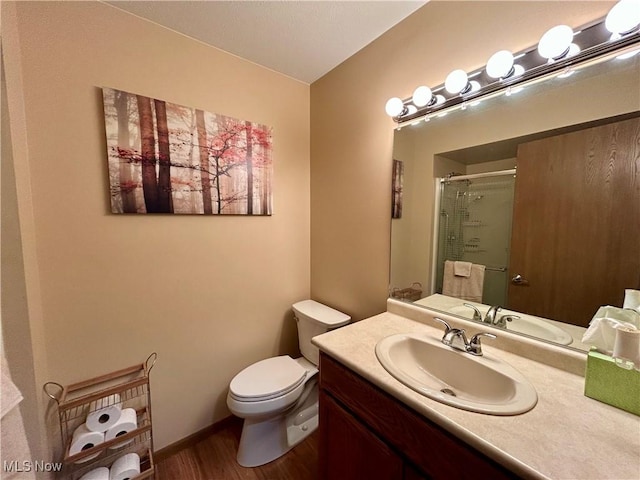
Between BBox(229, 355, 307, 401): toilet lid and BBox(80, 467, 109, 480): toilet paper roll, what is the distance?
613 millimetres

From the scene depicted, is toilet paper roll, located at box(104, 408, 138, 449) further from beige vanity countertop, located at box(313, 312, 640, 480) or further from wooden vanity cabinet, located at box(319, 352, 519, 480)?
beige vanity countertop, located at box(313, 312, 640, 480)

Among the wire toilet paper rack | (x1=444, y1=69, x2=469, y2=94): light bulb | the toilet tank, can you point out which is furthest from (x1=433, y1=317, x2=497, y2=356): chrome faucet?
the wire toilet paper rack

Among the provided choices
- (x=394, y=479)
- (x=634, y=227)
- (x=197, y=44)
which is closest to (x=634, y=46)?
(x=634, y=227)

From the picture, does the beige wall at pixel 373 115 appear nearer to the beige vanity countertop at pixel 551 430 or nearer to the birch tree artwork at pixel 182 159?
the birch tree artwork at pixel 182 159

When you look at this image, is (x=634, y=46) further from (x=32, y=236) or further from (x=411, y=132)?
(x=32, y=236)

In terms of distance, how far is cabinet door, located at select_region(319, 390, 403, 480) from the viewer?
832mm

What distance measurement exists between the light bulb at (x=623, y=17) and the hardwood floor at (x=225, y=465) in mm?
2229

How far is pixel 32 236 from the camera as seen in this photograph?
1074 millimetres

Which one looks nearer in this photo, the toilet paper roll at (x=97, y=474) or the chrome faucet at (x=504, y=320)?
the chrome faucet at (x=504, y=320)

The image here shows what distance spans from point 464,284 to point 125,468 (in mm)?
1837

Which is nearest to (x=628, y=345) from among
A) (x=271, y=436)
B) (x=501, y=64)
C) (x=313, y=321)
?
(x=501, y=64)

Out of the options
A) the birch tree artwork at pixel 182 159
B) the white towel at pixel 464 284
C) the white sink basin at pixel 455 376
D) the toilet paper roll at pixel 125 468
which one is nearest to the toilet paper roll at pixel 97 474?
the toilet paper roll at pixel 125 468

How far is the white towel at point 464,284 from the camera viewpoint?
1.14m

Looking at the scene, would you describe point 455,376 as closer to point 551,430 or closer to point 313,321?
point 551,430
